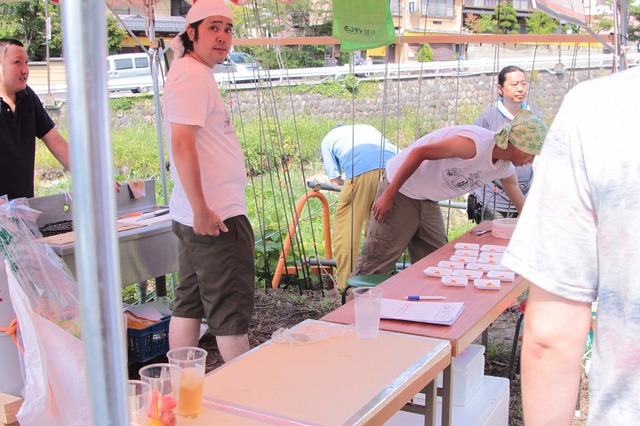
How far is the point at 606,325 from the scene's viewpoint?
1.00 m

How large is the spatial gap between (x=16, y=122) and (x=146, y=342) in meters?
1.20

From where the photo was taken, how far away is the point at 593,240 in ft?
3.28

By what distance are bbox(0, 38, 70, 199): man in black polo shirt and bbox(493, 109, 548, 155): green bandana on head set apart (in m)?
1.88

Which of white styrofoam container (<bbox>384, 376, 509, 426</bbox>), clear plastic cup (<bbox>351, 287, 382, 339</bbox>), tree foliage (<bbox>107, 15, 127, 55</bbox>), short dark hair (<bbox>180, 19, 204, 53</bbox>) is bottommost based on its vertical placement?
white styrofoam container (<bbox>384, 376, 509, 426</bbox>)

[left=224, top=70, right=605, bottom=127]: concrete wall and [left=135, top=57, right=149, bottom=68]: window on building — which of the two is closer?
[left=224, top=70, right=605, bottom=127]: concrete wall

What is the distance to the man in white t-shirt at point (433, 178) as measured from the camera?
301 centimetres

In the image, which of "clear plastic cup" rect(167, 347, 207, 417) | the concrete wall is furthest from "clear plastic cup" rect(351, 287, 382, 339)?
the concrete wall

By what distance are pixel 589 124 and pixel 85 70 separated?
0.67 meters

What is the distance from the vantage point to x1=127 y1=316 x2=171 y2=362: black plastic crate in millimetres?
3449

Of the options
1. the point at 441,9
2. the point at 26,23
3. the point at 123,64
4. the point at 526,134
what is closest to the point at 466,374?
the point at 526,134

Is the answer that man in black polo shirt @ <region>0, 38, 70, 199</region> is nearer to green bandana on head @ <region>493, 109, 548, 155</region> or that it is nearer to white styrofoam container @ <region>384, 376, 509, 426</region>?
white styrofoam container @ <region>384, 376, 509, 426</region>

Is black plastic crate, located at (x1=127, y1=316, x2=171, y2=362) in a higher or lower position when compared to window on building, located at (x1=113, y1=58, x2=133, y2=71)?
lower

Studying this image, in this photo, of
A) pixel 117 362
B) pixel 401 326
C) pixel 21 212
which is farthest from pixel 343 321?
pixel 117 362

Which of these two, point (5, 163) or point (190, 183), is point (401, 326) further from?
point (5, 163)
